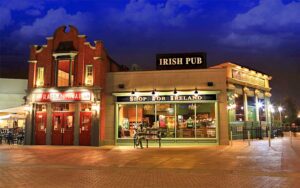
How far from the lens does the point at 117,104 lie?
74.1ft

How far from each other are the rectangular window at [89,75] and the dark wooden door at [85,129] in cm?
214

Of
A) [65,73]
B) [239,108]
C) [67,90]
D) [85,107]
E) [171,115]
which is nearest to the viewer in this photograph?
[171,115]

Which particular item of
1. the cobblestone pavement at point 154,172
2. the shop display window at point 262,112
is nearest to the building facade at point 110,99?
the cobblestone pavement at point 154,172

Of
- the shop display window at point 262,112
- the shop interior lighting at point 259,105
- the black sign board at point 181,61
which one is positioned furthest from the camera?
the shop display window at point 262,112

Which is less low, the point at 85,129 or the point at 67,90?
the point at 67,90

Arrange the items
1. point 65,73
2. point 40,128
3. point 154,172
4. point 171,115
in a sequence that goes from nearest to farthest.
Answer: point 154,172 < point 171,115 < point 40,128 < point 65,73

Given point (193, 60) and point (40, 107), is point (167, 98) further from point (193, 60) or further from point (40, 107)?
point (40, 107)

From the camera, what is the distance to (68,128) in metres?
22.4

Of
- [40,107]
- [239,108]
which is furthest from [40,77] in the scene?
[239,108]

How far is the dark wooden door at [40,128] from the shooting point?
2270cm

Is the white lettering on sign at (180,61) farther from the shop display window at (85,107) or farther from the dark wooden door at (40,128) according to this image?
the dark wooden door at (40,128)

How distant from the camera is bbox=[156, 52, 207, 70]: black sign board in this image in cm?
2253

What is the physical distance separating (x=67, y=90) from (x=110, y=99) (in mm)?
3097

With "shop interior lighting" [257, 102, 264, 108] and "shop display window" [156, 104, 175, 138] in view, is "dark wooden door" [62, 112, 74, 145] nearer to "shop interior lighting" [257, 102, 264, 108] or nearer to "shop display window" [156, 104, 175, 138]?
"shop display window" [156, 104, 175, 138]
